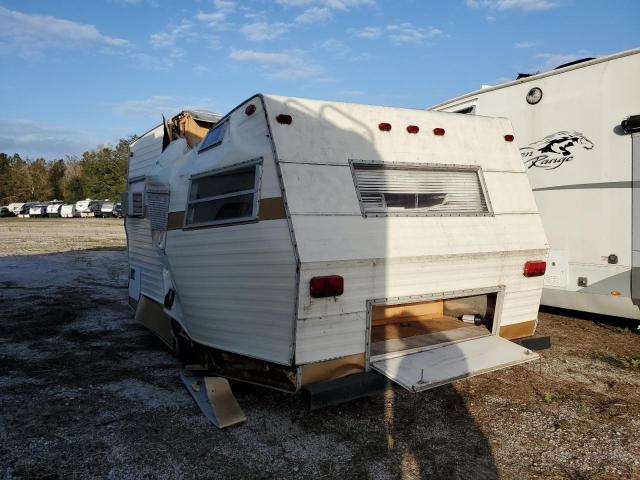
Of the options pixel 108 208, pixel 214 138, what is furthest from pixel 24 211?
pixel 214 138

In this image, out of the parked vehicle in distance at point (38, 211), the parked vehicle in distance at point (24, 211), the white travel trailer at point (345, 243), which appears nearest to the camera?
the white travel trailer at point (345, 243)

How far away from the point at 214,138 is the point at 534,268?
3240mm

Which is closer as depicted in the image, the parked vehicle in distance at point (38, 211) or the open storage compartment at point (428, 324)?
the open storage compartment at point (428, 324)

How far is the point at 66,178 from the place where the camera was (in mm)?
73125

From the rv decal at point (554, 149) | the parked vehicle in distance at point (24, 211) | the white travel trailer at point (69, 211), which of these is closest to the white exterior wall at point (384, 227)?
the rv decal at point (554, 149)

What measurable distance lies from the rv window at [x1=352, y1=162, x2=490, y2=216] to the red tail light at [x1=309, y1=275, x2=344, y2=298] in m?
0.62

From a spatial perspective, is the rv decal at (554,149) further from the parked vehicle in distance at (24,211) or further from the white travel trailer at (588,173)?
the parked vehicle in distance at (24,211)

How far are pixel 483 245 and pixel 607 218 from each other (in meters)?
2.72

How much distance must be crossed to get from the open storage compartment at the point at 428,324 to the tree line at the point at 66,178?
47229 millimetres

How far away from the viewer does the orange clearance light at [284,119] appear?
3.45 m

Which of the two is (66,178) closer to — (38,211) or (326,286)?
(38,211)

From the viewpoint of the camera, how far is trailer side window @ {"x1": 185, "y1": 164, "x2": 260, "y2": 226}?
136 inches

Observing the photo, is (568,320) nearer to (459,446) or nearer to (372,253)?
(459,446)

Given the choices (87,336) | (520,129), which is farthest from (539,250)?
(87,336)
